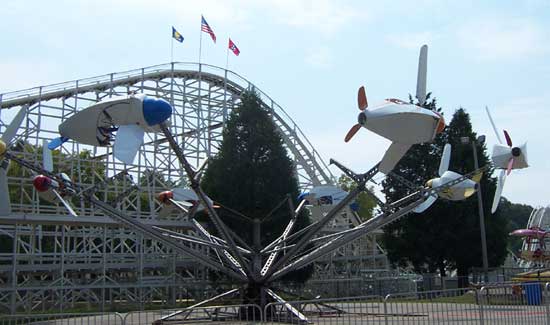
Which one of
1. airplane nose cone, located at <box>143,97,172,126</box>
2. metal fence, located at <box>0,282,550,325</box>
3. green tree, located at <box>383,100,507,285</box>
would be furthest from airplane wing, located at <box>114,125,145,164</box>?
green tree, located at <box>383,100,507,285</box>

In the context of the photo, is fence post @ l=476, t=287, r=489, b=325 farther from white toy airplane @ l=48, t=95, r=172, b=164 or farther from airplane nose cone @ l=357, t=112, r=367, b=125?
white toy airplane @ l=48, t=95, r=172, b=164

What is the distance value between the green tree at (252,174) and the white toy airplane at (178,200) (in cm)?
872

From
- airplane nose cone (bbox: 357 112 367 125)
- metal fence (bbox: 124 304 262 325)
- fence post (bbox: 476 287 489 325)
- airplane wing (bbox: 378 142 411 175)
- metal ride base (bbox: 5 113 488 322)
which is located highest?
airplane nose cone (bbox: 357 112 367 125)

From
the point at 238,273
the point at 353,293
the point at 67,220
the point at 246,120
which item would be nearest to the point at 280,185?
the point at 246,120

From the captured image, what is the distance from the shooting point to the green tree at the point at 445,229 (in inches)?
1358

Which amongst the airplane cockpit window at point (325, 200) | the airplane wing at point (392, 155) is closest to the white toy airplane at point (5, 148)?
the airplane wing at point (392, 155)

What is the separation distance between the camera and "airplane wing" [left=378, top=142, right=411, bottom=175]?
1411cm

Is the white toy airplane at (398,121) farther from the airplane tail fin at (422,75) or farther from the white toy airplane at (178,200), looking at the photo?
the white toy airplane at (178,200)

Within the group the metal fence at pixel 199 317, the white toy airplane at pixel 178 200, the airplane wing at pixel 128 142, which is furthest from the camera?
the white toy airplane at pixel 178 200

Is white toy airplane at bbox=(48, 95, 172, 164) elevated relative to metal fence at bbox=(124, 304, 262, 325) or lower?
elevated

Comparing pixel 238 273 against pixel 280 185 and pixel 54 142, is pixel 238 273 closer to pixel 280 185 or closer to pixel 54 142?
pixel 54 142

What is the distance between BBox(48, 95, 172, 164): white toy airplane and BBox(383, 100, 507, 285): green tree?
80.7 feet

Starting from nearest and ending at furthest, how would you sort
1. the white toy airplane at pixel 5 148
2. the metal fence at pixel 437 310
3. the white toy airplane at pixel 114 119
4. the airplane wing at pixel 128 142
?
1. the airplane wing at pixel 128 142
2. the metal fence at pixel 437 310
3. the white toy airplane at pixel 114 119
4. the white toy airplane at pixel 5 148

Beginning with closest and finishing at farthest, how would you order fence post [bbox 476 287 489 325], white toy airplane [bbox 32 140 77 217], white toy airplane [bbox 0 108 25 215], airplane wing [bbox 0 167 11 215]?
fence post [bbox 476 287 489 325] → white toy airplane [bbox 0 108 25 215] → airplane wing [bbox 0 167 11 215] → white toy airplane [bbox 32 140 77 217]
